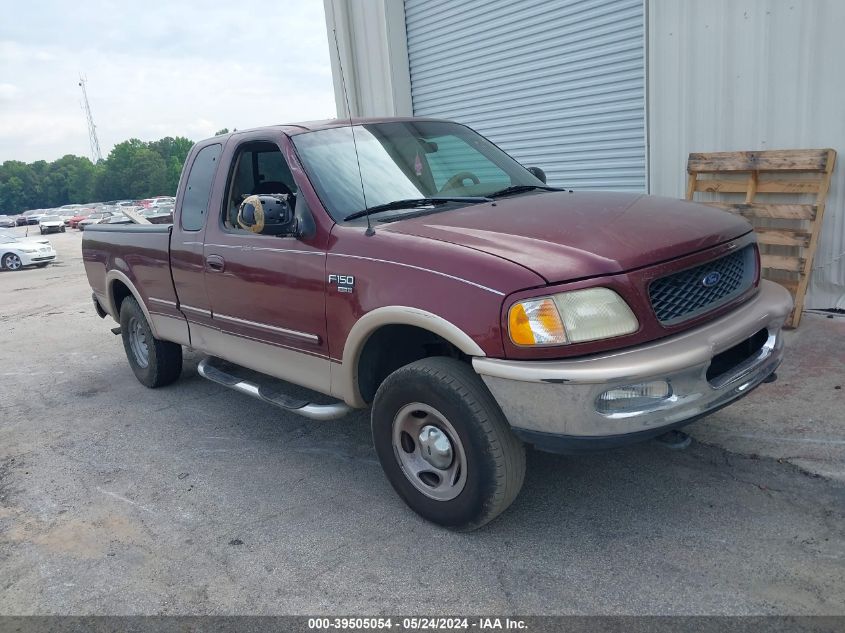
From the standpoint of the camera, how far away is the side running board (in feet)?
12.4

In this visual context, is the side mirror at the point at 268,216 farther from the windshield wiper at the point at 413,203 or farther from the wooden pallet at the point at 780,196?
the wooden pallet at the point at 780,196

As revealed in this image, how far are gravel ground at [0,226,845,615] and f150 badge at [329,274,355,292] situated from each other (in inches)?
44.3

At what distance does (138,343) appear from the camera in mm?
6102

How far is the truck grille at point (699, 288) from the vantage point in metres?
2.91

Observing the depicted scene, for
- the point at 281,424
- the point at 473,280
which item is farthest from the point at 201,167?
the point at 473,280

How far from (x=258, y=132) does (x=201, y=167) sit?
68 centimetres

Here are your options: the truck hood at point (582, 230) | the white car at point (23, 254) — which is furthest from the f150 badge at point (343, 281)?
the white car at point (23, 254)

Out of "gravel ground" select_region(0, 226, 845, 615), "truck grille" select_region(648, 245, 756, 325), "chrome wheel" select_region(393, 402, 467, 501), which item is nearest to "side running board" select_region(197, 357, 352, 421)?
"gravel ground" select_region(0, 226, 845, 615)

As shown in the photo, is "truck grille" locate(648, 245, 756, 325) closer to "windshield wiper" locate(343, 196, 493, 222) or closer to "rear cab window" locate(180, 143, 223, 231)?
"windshield wiper" locate(343, 196, 493, 222)

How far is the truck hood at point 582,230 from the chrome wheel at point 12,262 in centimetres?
2097

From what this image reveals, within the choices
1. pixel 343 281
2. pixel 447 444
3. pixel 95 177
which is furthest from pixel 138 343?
pixel 95 177

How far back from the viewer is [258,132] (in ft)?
14.4

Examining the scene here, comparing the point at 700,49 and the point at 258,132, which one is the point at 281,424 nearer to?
the point at 258,132

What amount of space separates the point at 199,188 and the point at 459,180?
1.82 meters
